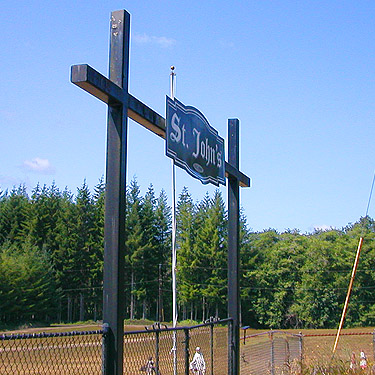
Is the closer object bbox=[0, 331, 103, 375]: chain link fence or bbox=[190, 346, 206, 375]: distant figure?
bbox=[0, 331, 103, 375]: chain link fence

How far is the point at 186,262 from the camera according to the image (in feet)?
219

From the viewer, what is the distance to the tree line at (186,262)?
6400 centimetres

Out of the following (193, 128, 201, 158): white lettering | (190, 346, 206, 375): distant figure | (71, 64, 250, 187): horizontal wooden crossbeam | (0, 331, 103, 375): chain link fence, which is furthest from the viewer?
(190, 346, 206, 375): distant figure

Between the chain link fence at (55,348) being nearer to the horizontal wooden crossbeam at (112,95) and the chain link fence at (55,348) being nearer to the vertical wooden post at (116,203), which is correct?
the vertical wooden post at (116,203)

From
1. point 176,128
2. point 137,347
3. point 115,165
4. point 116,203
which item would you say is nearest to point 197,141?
point 176,128

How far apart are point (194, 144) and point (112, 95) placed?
196 centimetres

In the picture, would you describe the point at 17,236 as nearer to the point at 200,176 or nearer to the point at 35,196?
the point at 35,196

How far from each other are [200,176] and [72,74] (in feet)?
8.91

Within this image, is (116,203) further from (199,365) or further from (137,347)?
(137,347)

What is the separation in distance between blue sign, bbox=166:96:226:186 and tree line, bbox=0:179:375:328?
57.4 m

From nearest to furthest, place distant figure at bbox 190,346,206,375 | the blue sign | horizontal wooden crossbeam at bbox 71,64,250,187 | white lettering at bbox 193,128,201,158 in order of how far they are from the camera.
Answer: horizontal wooden crossbeam at bbox 71,64,250,187
the blue sign
white lettering at bbox 193,128,201,158
distant figure at bbox 190,346,206,375

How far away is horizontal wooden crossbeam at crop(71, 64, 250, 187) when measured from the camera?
3.99 m

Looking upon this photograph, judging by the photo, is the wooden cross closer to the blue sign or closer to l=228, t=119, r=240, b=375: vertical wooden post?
the blue sign

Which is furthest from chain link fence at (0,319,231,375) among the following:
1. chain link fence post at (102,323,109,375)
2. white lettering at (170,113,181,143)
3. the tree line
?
the tree line
